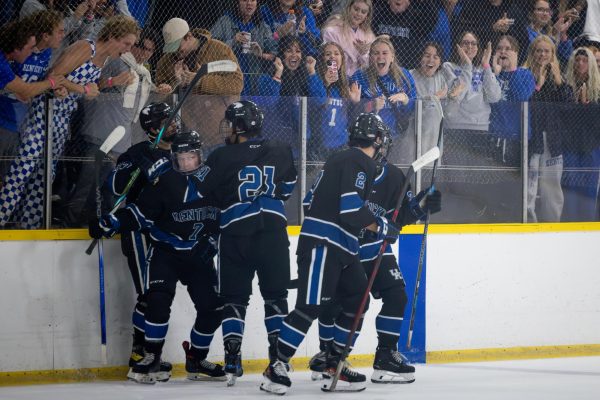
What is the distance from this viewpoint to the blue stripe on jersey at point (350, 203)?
5152 millimetres

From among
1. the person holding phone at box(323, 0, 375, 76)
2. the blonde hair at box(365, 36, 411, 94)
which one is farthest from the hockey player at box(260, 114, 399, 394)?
the person holding phone at box(323, 0, 375, 76)

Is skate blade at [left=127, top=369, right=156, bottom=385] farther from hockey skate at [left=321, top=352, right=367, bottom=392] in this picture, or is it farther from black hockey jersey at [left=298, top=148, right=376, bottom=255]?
black hockey jersey at [left=298, top=148, right=376, bottom=255]

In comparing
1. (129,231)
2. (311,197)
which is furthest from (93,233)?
(311,197)

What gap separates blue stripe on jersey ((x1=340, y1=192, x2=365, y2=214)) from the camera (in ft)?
16.9

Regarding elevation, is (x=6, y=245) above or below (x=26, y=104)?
below

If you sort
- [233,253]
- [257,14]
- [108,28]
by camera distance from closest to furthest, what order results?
[233,253], [108,28], [257,14]

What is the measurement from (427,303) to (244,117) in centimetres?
170

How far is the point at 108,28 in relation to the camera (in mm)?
5875

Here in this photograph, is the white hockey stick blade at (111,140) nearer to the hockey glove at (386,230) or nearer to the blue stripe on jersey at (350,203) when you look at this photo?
the blue stripe on jersey at (350,203)

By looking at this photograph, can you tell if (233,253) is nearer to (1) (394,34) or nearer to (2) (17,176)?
(2) (17,176)

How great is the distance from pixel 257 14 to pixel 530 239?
2128 mm

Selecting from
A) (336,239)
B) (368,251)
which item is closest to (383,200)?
(368,251)

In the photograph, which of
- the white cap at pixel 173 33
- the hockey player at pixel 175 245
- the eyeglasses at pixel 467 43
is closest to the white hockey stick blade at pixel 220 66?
the hockey player at pixel 175 245

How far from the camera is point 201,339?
5574mm
